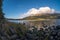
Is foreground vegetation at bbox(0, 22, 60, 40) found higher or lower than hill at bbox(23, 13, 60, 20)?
lower

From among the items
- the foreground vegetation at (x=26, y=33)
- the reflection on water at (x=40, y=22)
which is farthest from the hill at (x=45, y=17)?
the foreground vegetation at (x=26, y=33)

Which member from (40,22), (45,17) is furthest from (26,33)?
(45,17)

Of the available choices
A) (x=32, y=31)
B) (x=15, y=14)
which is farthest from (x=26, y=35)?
(x=15, y=14)

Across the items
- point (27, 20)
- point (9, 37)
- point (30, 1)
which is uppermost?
point (30, 1)

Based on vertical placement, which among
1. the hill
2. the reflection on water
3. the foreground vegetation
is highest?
the hill

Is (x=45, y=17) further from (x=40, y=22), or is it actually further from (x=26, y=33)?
(x=26, y=33)

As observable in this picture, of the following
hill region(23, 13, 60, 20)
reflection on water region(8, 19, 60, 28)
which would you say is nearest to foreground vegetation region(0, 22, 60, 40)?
reflection on water region(8, 19, 60, 28)

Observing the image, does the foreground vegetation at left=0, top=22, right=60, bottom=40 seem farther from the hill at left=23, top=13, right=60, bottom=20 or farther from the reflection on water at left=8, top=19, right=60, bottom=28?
the hill at left=23, top=13, right=60, bottom=20

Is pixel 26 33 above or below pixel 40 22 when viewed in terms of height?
below

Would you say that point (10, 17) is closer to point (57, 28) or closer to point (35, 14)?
point (35, 14)

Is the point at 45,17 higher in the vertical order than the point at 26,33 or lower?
higher

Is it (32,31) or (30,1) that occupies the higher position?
(30,1)
